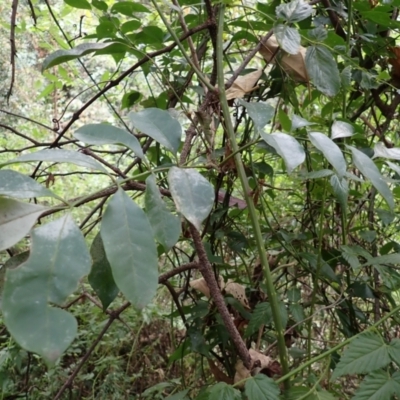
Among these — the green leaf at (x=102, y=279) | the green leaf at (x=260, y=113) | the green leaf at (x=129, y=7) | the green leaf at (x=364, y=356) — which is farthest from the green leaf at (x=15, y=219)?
the green leaf at (x=129, y=7)

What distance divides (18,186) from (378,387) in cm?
38

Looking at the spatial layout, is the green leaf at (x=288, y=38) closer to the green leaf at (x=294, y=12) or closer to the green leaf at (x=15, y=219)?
the green leaf at (x=294, y=12)

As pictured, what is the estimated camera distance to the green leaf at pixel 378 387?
470 mm

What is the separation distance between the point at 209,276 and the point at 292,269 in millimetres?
543

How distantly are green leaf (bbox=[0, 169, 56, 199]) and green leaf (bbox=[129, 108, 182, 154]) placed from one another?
12 centimetres

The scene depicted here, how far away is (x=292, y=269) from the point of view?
40.3 inches

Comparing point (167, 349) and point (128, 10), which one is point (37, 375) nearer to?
point (167, 349)

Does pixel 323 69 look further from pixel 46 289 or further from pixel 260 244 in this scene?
pixel 46 289

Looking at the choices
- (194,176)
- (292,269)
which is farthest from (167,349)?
(194,176)

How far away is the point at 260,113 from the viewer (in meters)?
0.50

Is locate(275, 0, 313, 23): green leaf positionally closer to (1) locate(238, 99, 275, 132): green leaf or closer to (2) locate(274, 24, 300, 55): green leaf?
(2) locate(274, 24, 300, 55): green leaf

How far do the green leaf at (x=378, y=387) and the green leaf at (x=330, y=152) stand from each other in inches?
8.4

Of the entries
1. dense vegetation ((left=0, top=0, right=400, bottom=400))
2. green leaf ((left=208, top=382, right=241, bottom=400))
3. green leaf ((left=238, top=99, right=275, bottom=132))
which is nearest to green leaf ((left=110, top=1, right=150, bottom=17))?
dense vegetation ((left=0, top=0, right=400, bottom=400))

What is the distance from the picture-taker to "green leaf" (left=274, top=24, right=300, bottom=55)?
A: 0.59 metres
